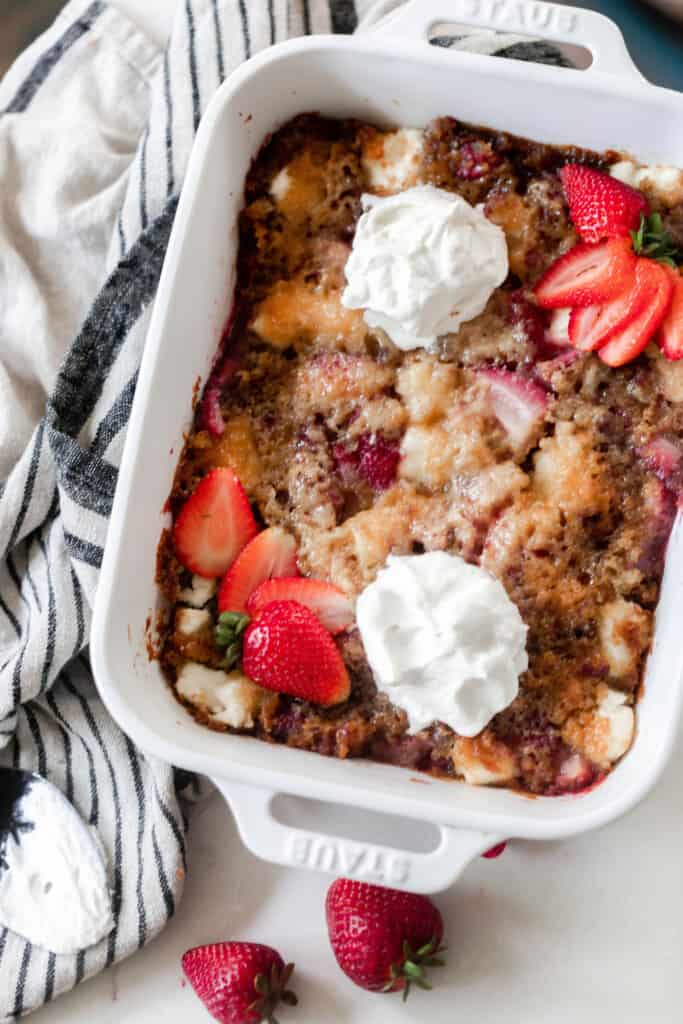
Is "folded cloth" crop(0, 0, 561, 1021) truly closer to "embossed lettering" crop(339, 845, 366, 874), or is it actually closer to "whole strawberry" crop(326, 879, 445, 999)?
"whole strawberry" crop(326, 879, 445, 999)

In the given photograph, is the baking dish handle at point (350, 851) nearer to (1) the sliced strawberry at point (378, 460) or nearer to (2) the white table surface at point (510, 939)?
(2) the white table surface at point (510, 939)

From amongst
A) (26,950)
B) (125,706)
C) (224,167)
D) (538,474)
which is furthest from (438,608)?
(26,950)

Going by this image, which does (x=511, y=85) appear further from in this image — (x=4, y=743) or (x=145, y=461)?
(x=4, y=743)

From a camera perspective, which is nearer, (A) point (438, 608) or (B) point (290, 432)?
(A) point (438, 608)

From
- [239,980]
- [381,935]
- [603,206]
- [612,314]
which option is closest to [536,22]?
[603,206]

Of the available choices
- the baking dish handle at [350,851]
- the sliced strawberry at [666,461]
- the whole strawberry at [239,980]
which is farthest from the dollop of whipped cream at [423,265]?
the whole strawberry at [239,980]

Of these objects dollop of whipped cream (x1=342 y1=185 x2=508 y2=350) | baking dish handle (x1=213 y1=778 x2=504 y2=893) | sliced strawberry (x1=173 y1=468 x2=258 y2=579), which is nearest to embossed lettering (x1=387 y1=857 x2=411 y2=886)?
baking dish handle (x1=213 y1=778 x2=504 y2=893)
